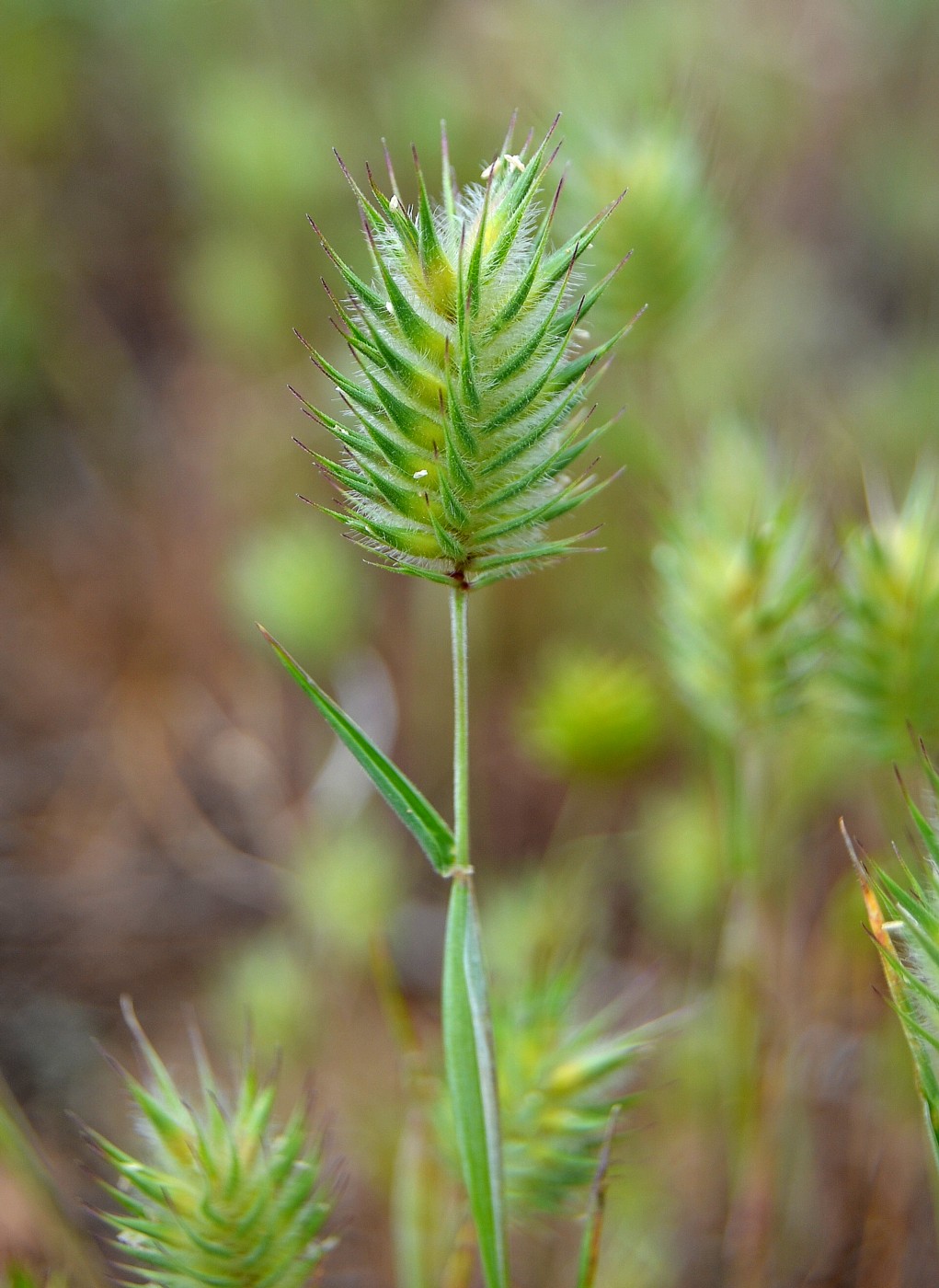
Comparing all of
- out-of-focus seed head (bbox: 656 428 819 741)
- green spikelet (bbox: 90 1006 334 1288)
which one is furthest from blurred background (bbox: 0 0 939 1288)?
green spikelet (bbox: 90 1006 334 1288)

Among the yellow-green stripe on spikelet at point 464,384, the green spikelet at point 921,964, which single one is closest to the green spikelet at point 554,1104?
the green spikelet at point 921,964

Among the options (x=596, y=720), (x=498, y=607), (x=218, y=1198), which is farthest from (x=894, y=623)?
(x=498, y=607)

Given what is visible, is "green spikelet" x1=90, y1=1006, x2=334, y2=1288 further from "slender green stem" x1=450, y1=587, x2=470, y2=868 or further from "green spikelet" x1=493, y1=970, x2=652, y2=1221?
"slender green stem" x1=450, y1=587, x2=470, y2=868

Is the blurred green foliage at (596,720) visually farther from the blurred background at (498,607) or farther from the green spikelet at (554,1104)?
the green spikelet at (554,1104)

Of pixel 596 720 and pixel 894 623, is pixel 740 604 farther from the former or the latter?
pixel 596 720

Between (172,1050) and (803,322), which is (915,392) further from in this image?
(172,1050)

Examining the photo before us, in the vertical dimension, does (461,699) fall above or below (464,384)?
below
